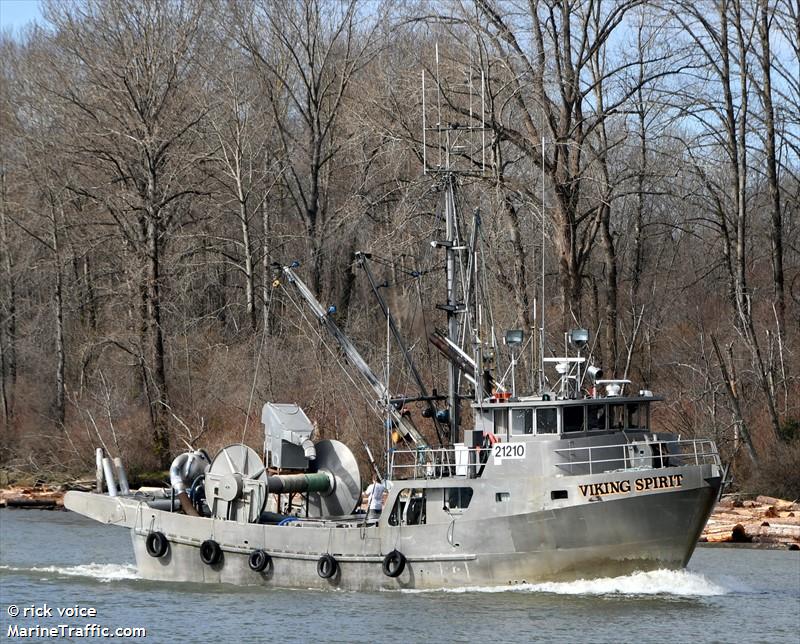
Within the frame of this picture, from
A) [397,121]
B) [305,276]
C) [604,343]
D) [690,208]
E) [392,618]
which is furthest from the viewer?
[690,208]

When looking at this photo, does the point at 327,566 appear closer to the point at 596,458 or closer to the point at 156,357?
the point at 596,458

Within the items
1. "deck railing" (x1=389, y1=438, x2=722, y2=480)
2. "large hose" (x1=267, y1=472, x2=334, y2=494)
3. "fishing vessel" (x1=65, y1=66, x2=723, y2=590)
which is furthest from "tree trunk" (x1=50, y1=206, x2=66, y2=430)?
"deck railing" (x1=389, y1=438, x2=722, y2=480)

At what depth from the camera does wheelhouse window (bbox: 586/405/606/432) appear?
89.4 feet

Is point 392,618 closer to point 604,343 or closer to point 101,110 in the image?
point 604,343

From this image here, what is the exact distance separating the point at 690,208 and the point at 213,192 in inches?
933

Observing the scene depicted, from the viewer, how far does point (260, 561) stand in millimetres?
29016

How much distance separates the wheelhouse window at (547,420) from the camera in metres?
27.1

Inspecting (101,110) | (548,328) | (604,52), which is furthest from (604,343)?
(101,110)

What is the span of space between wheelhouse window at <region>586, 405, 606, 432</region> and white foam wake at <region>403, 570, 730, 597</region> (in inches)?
116

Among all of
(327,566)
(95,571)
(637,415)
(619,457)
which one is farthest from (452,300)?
(95,571)

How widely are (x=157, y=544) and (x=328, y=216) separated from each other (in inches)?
1037

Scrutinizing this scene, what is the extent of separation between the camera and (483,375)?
2898 centimetres

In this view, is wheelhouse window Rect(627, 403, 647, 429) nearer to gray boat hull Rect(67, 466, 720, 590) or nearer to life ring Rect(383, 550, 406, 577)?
gray boat hull Rect(67, 466, 720, 590)

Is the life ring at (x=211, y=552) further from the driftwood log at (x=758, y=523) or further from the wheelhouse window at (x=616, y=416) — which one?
the driftwood log at (x=758, y=523)
